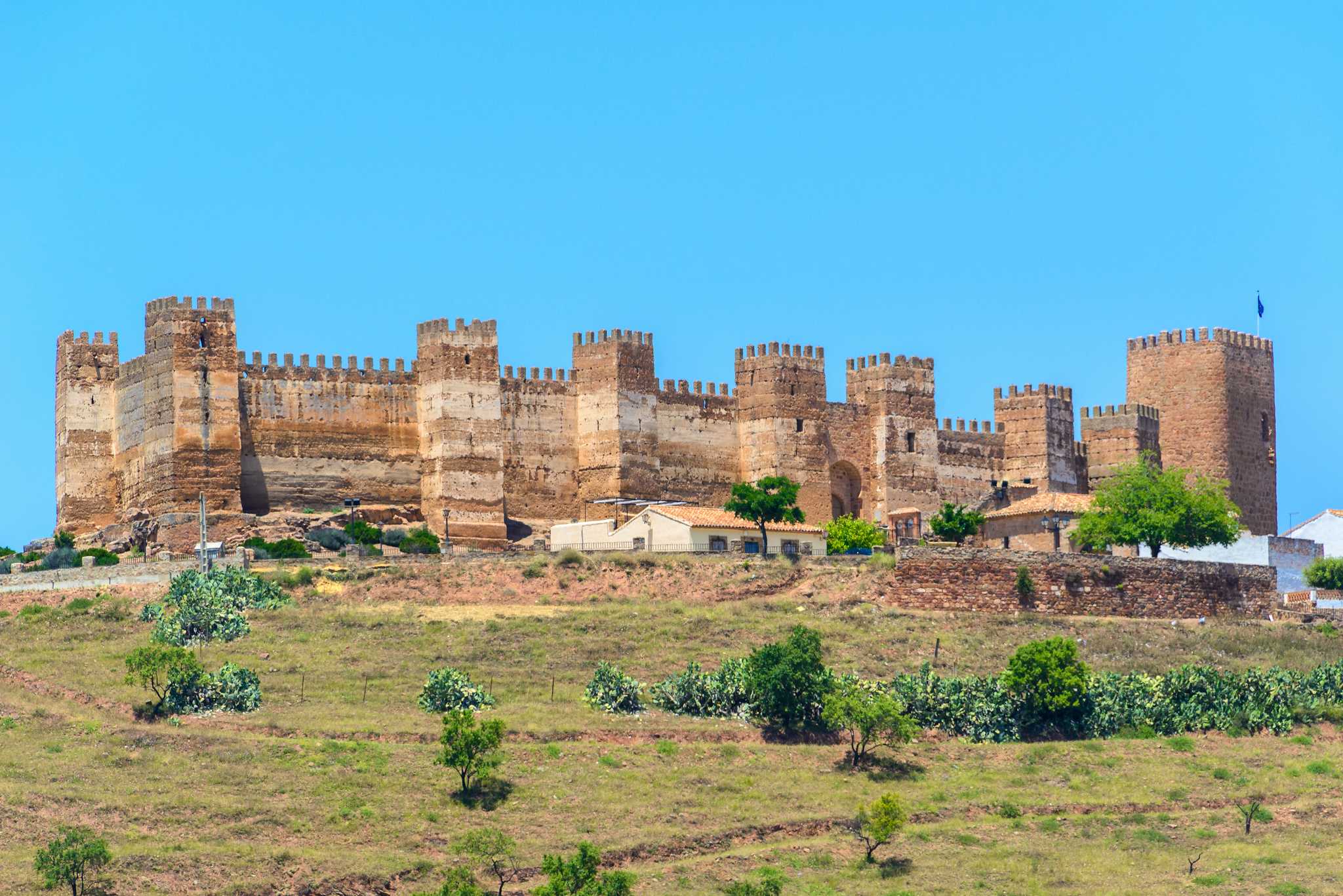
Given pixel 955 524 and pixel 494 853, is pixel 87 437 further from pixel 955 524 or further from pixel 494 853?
pixel 494 853

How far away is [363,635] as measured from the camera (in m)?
57.2

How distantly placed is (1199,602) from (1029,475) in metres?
16.9

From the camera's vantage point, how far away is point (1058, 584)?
6209 centimetres

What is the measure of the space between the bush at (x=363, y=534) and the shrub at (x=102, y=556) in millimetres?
6346

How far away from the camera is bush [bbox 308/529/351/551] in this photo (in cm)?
6731

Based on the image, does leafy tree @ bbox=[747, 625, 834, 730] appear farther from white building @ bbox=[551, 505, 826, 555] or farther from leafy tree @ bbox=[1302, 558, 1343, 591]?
leafy tree @ bbox=[1302, 558, 1343, 591]

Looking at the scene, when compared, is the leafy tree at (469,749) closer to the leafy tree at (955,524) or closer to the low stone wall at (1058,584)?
the low stone wall at (1058,584)

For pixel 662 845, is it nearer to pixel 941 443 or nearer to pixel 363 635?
pixel 363 635

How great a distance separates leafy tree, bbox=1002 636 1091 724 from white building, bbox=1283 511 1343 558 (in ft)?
81.6

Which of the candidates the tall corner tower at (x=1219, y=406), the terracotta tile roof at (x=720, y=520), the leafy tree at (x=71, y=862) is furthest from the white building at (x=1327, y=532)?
→ the leafy tree at (x=71, y=862)

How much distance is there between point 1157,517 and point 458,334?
20.5 m

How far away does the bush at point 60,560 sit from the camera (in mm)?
65438

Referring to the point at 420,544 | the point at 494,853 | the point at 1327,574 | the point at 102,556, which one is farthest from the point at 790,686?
the point at 1327,574

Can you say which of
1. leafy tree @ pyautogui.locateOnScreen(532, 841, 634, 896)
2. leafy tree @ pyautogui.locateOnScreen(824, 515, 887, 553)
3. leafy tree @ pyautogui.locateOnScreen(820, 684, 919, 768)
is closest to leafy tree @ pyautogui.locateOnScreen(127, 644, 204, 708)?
leafy tree @ pyautogui.locateOnScreen(532, 841, 634, 896)
